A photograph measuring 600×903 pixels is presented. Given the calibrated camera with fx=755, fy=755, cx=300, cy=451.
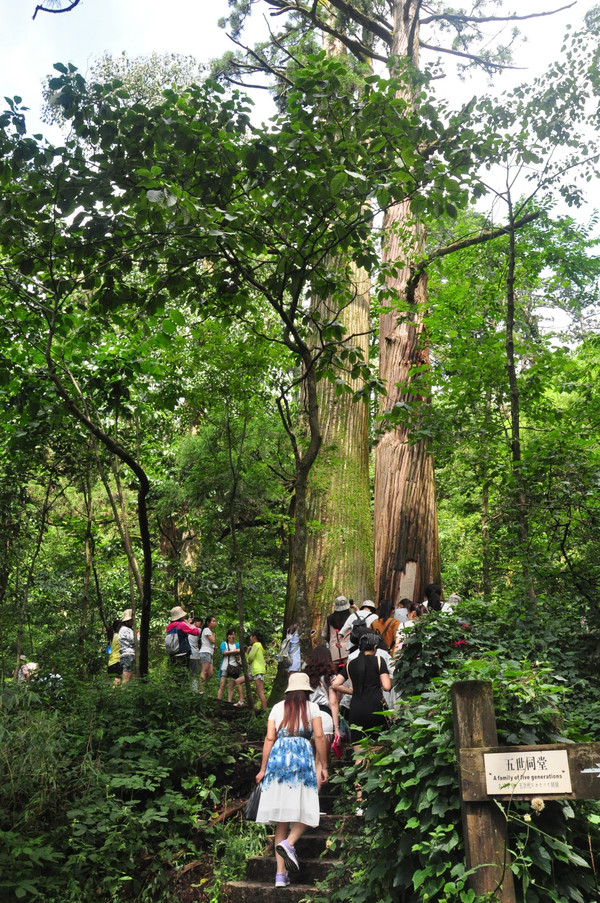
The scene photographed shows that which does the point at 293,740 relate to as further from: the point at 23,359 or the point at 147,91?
the point at 147,91

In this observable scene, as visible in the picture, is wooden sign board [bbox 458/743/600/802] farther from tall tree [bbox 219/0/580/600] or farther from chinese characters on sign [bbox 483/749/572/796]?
tall tree [bbox 219/0/580/600]

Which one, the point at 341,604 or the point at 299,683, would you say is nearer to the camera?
the point at 299,683

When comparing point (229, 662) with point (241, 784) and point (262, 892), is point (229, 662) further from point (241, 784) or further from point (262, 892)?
point (262, 892)

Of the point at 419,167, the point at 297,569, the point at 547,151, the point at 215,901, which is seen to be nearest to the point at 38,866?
the point at 215,901

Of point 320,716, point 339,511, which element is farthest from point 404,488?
point 320,716

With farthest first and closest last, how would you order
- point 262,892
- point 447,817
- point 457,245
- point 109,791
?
1. point 457,245
2. point 109,791
3. point 262,892
4. point 447,817

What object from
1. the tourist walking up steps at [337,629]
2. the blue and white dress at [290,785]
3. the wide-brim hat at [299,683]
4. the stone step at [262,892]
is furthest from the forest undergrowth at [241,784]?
the tourist walking up steps at [337,629]

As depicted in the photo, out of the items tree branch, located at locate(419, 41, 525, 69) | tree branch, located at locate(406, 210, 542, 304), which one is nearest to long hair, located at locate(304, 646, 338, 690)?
tree branch, located at locate(406, 210, 542, 304)

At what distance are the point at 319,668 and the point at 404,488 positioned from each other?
3874 mm

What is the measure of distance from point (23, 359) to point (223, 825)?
16.7 feet

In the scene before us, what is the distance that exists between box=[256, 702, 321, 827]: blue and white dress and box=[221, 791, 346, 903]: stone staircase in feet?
0.80

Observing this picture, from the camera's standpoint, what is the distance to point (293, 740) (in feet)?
18.5

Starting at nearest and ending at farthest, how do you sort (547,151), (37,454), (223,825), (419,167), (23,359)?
(419,167), (223,825), (23,359), (547,151), (37,454)

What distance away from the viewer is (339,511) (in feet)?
34.4
